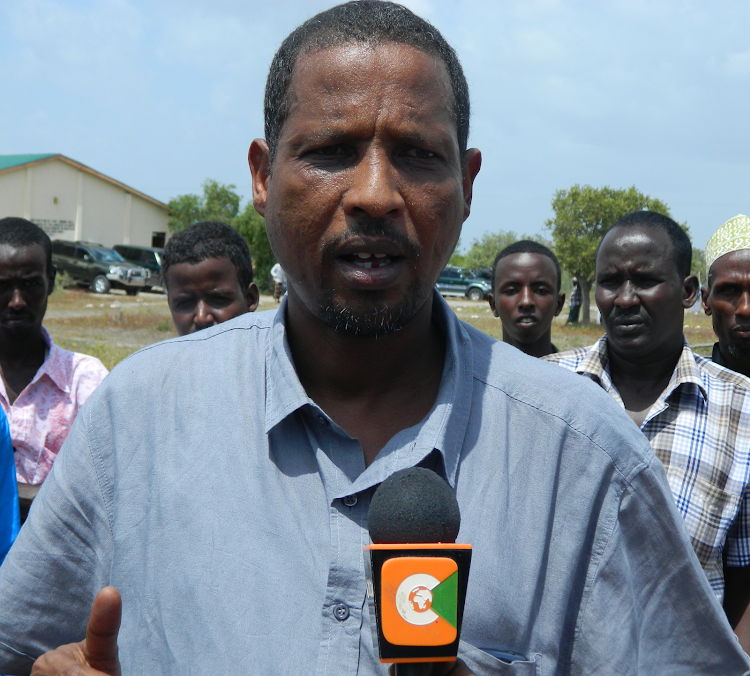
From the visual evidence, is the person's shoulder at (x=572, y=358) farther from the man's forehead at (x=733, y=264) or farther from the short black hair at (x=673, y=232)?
the man's forehead at (x=733, y=264)

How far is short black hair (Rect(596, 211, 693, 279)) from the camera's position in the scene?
404 cm

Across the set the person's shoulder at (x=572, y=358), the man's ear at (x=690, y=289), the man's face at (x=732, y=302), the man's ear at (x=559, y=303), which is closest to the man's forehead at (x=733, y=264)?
the man's face at (x=732, y=302)

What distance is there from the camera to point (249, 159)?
2.16m

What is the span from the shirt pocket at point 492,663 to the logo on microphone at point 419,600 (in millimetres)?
338

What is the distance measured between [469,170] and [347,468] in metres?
0.87

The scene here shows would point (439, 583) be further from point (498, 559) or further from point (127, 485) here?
point (127, 485)

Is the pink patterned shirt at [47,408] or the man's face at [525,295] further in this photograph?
the man's face at [525,295]

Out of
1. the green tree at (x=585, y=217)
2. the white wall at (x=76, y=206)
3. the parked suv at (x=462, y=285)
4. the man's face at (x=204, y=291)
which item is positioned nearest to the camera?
the man's face at (x=204, y=291)

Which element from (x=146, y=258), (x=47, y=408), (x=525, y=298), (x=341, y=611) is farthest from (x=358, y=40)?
(x=146, y=258)

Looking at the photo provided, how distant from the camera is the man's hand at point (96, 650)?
4.43 ft

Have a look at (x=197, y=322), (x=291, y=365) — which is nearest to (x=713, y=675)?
(x=291, y=365)

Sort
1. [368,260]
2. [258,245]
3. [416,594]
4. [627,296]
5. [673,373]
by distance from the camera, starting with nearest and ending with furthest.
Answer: [416,594] < [368,260] < [673,373] < [627,296] < [258,245]

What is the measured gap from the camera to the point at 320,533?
1.60 m

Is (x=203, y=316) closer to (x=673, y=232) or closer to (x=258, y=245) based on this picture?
(x=673, y=232)
